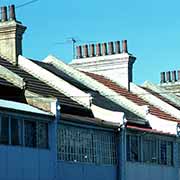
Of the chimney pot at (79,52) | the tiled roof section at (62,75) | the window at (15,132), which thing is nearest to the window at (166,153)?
the tiled roof section at (62,75)

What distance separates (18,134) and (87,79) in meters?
15.7

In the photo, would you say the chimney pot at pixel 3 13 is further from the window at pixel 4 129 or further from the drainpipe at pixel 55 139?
the window at pixel 4 129

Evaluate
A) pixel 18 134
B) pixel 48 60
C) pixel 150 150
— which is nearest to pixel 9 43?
pixel 48 60

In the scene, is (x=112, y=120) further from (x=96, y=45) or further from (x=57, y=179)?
(x=96, y=45)

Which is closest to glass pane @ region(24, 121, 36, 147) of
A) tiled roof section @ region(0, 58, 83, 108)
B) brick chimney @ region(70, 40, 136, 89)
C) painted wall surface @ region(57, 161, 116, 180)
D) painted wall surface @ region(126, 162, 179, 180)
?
painted wall surface @ region(57, 161, 116, 180)

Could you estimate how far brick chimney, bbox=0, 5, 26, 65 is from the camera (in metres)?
37.0

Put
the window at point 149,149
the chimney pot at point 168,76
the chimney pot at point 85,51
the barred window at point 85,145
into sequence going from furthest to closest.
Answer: the chimney pot at point 168,76, the chimney pot at point 85,51, the window at point 149,149, the barred window at point 85,145

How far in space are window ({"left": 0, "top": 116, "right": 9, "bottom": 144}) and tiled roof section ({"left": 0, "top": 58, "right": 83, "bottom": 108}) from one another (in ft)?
22.8

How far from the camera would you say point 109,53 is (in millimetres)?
46344

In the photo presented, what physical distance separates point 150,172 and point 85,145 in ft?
19.1

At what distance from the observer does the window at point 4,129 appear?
2598cm

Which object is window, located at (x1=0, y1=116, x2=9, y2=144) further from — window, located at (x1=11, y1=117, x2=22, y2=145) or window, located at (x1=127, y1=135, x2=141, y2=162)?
window, located at (x1=127, y1=135, x2=141, y2=162)

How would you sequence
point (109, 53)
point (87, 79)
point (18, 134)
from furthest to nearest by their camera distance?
1. point (109, 53)
2. point (87, 79)
3. point (18, 134)

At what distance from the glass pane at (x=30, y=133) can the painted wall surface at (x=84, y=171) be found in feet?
5.70
